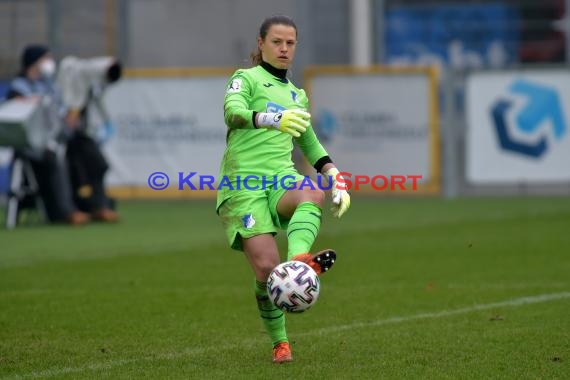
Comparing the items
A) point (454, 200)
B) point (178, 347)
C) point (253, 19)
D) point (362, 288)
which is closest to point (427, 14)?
point (253, 19)

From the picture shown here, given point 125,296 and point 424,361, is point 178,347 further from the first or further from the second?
point 125,296

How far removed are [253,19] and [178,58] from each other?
1.41 m

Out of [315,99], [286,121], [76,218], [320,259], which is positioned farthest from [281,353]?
[315,99]

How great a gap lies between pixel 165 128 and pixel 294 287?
50.1 ft

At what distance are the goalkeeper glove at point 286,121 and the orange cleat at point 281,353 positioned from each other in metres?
1.22

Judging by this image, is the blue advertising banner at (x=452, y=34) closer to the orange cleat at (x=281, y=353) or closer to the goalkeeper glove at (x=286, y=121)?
the orange cleat at (x=281, y=353)

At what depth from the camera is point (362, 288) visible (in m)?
11.3

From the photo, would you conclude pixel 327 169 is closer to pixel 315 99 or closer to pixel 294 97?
pixel 294 97

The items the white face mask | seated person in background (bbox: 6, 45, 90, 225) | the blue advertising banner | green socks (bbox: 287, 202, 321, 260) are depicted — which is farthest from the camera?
the blue advertising banner

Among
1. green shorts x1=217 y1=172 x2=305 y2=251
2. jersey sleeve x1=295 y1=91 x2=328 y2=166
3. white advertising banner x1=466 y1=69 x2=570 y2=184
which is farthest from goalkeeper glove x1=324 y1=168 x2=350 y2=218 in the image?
white advertising banner x1=466 y1=69 x2=570 y2=184

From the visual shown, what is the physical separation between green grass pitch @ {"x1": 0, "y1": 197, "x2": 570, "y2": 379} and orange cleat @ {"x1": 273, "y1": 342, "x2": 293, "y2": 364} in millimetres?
114

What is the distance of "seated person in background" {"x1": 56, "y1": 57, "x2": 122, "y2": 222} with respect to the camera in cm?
1841

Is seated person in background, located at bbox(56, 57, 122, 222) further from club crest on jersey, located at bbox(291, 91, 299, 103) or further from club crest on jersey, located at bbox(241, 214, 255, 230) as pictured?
club crest on jersey, located at bbox(241, 214, 255, 230)

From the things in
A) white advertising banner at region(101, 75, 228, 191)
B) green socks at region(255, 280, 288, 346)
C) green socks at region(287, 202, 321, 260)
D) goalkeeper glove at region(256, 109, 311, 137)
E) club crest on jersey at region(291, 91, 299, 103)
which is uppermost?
club crest on jersey at region(291, 91, 299, 103)
